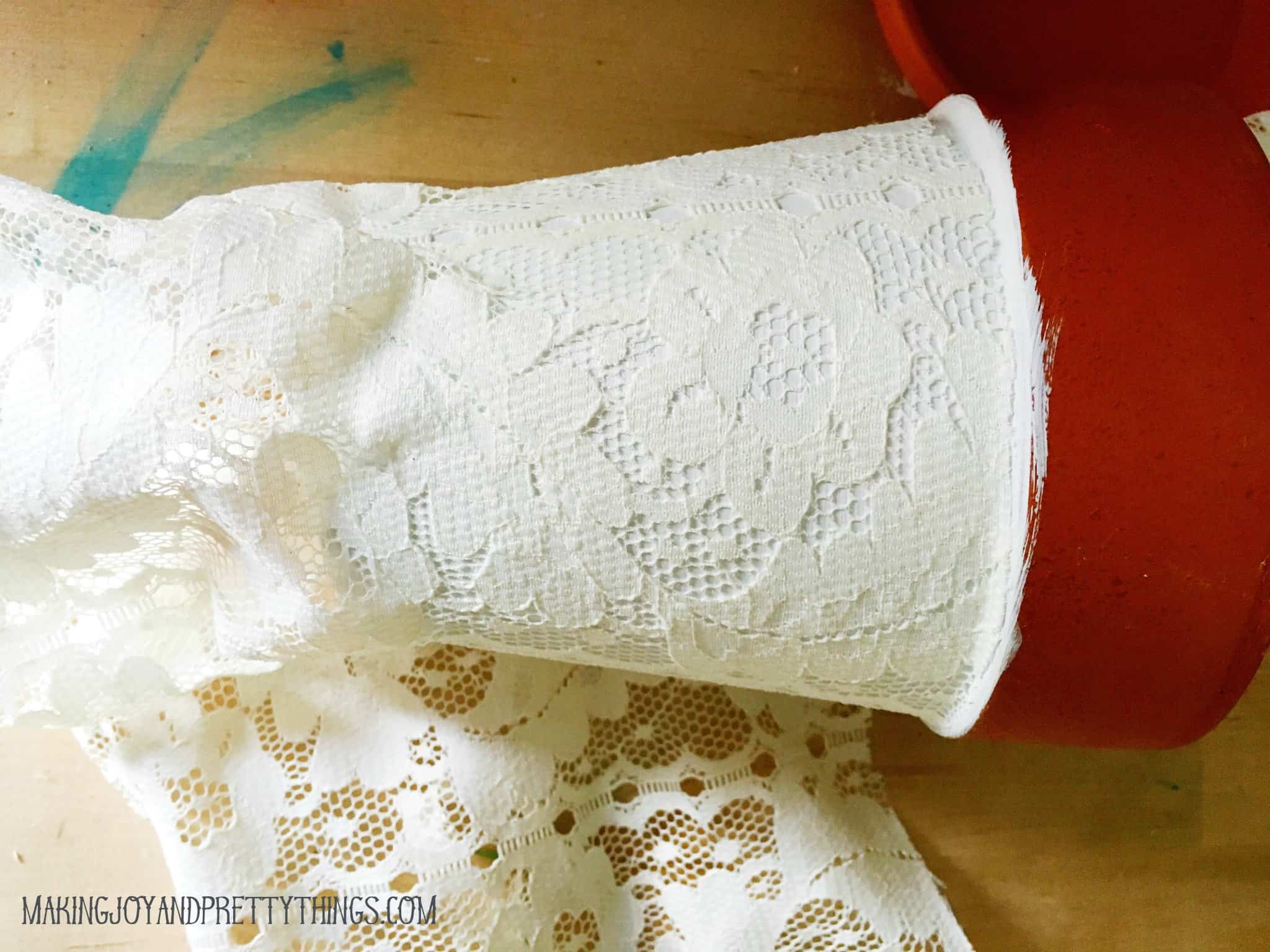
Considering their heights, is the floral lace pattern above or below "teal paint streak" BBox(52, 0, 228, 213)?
below

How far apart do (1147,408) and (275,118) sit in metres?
0.65

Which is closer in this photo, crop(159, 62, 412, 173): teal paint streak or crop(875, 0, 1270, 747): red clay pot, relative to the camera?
crop(875, 0, 1270, 747): red clay pot

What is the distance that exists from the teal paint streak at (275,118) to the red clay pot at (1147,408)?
492mm

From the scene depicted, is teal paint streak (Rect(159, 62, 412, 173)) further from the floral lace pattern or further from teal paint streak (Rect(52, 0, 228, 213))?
the floral lace pattern

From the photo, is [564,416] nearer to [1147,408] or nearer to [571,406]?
[571,406]

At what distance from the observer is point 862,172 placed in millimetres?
481

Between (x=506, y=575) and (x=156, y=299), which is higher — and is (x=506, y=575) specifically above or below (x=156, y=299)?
below

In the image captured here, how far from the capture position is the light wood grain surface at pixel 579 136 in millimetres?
720

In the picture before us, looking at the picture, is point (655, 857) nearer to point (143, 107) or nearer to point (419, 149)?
point (419, 149)

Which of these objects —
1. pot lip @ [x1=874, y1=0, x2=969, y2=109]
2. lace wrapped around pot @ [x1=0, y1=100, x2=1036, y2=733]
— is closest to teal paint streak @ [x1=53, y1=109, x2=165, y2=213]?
lace wrapped around pot @ [x1=0, y1=100, x2=1036, y2=733]

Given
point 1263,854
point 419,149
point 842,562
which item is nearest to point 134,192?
point 419,149

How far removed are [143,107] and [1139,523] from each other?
0.74 m

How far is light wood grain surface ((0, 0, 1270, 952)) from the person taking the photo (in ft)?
2.36

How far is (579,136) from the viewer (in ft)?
2.50
